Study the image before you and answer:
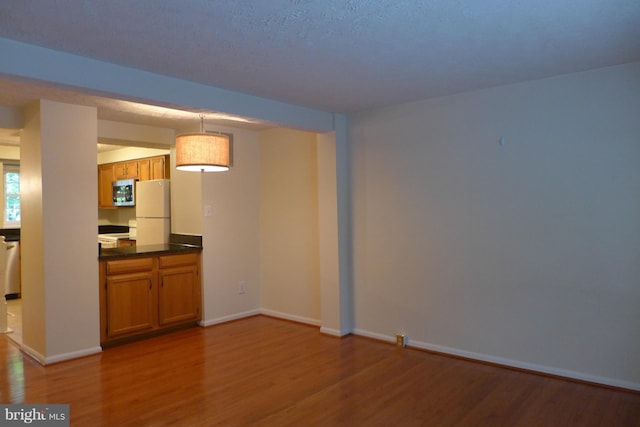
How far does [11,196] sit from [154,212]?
11.0 ft

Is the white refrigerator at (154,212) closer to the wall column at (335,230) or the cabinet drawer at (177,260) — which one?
the cabinet drawer at (177,260)

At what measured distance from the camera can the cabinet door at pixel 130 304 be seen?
4191 millimetres

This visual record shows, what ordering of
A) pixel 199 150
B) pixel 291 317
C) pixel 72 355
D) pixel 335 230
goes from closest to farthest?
pixel 199 150
pixel 72 355
pixel 335 230
pixel 291 317

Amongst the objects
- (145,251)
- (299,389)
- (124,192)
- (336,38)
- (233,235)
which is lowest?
(299,389)

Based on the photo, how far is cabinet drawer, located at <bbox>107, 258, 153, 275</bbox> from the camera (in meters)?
4.20

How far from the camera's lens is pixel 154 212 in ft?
17.6

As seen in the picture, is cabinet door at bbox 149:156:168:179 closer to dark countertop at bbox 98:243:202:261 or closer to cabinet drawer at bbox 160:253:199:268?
dark countertop at bbox 98:243:202:261

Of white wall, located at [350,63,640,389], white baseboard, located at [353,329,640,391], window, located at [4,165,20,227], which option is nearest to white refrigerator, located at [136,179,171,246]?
white wall, located at [350,63,640,389]

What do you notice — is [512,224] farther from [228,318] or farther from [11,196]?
[11,196]

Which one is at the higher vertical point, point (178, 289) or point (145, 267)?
point (145, 267)

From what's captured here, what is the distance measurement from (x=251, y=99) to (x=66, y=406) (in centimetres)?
255

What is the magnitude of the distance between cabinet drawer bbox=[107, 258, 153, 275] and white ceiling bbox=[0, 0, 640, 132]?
5.36 ft

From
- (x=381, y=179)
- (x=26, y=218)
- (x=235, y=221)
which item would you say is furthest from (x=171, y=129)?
(x=381, y=179)

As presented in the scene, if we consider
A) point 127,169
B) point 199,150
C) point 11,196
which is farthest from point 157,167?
point 11,196
